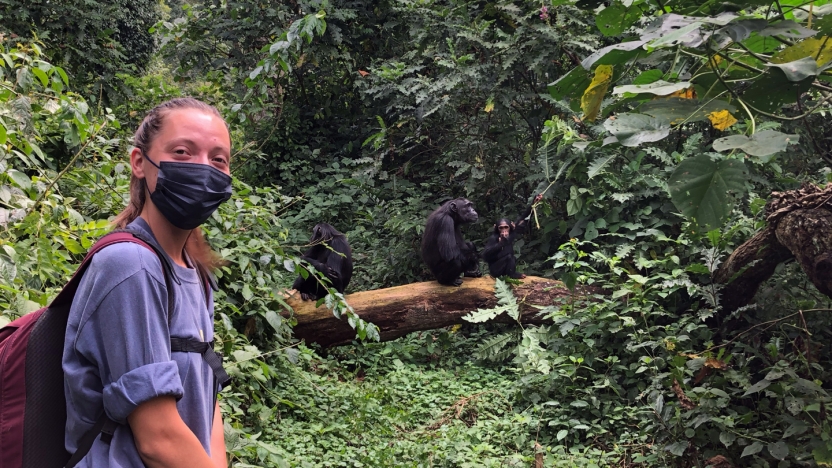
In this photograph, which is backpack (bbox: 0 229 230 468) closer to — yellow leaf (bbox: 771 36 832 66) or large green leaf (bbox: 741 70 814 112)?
large green leaf (bbox: 741 70 814 112)

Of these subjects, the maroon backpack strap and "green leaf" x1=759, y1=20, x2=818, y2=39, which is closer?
the maroon backpack strap

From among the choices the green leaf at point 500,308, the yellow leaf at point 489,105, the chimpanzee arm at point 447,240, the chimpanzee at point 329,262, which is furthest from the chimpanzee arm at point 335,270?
the yellow leaf at point 489,105

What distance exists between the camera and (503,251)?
6.84 m

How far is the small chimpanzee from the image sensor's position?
676 centimetres

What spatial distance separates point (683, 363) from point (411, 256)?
14.2 ft

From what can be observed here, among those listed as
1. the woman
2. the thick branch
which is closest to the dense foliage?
the thick branch

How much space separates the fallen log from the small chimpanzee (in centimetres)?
33

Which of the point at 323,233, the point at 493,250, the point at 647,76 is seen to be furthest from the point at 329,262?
the point at 647,76

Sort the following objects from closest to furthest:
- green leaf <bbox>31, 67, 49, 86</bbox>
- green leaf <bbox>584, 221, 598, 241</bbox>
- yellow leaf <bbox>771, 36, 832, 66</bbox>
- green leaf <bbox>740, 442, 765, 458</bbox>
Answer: yellow leaf <bbox>771, 36, 832, 66</bbox> → green leaf <bbox>31, 67, 49, 86</bbox> → green leaf <bbox>740, 442, 765, 458</bbox> → green leaf <bbox>584, 221, 598, 241</bbox>

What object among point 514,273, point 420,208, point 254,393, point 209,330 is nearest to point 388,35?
point 420,208

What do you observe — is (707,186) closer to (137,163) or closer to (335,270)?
(137,163)

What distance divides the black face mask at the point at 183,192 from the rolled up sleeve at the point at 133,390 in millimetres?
424

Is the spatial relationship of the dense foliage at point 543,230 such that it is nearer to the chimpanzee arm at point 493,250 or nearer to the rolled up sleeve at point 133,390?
the chimpanzee arm at point 493,250

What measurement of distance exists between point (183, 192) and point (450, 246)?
5.35 m
